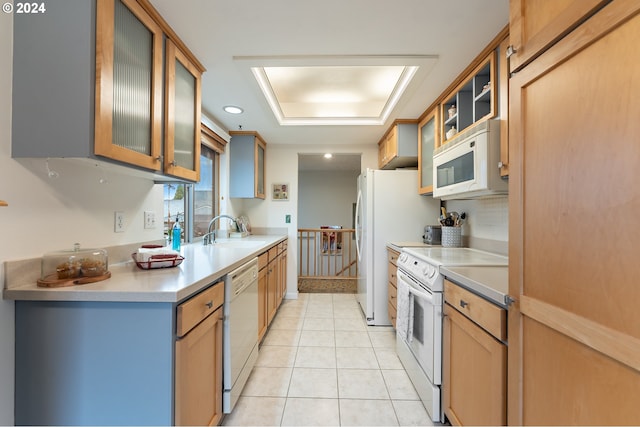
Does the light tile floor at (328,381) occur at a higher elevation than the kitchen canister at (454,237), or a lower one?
lower

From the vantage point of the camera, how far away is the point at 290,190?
396 centimetres

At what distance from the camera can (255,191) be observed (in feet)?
11.3

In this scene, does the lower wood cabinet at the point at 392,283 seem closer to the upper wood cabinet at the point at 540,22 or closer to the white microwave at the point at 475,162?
the white microwave at the point at 475,162

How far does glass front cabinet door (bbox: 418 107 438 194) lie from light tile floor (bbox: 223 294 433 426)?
156 cm

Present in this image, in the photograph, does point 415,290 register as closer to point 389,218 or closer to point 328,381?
point 328,381

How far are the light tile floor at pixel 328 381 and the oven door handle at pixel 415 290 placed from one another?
68cm

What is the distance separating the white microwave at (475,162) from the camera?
65.0 inches

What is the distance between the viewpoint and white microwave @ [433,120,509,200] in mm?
1650

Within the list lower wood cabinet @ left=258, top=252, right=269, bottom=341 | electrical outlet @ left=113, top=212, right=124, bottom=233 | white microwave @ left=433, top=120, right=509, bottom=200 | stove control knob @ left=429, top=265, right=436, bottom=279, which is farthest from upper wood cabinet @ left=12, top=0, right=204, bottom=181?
white microwave @ left=433, top=120, right=509, bottom=200

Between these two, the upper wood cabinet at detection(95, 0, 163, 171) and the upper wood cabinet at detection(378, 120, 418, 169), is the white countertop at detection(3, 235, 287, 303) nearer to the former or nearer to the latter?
the upper wood cabinet at detection(95, 0, 163, 171)

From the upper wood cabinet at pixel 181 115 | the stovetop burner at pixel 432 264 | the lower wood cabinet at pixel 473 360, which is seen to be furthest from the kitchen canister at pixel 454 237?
the upper wood cabinet at pixel 181 115

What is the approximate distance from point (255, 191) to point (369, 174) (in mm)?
1448

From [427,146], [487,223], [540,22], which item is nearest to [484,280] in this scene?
[540,22]

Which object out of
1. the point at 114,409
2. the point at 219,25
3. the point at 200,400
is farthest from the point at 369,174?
the point at 114,409
